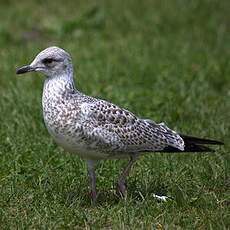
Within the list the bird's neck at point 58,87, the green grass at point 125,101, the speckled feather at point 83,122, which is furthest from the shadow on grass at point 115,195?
the bird's neck at point 58,87

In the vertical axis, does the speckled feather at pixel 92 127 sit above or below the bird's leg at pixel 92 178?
above

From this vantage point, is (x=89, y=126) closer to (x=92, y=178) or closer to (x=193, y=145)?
(x=92, y=178)

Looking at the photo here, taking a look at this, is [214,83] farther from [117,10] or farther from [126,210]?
[126,210]

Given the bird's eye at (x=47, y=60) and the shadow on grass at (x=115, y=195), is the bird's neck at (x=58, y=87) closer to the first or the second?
the bird's eye at (x=47, y=60)

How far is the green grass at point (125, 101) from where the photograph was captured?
19.6 ft

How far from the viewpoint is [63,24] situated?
40.7 feet

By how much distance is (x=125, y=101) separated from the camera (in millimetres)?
9219

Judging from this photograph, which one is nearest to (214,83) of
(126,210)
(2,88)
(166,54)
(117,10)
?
(166,54)

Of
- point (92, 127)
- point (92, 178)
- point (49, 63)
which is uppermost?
point (49, 63)

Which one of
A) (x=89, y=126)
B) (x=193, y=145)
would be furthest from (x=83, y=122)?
(x=193, y=145)

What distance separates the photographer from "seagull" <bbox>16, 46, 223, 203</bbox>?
6008 millimetres

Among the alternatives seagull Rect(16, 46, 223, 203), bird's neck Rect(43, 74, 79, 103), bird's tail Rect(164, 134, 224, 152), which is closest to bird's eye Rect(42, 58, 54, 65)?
seagull Rect(16, 46, 223, 203)

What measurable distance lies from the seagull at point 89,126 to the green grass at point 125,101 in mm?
357

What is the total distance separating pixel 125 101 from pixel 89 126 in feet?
10.5
